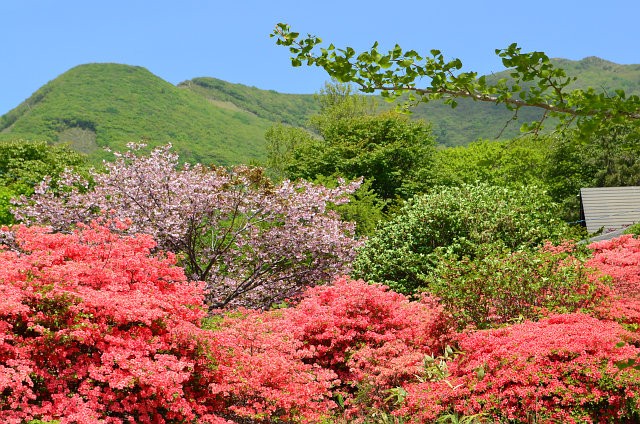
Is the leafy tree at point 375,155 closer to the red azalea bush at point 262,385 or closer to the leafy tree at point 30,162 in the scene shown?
the leafy tree at point 30,162

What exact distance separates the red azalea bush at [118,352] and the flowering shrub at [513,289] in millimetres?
2840

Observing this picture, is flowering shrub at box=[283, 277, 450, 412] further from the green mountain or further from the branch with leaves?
the green mountain

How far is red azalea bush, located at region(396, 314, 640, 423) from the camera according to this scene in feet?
25.3

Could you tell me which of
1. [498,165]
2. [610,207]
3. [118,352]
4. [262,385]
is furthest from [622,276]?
[498,165]

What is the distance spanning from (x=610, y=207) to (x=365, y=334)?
22724 millimetres

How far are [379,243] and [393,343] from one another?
6.06 meters

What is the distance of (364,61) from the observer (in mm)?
5020

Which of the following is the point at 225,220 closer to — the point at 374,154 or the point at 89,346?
the point at 89,346

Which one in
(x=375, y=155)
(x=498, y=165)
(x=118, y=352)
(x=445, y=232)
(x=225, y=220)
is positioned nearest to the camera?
(x=118, y=352)

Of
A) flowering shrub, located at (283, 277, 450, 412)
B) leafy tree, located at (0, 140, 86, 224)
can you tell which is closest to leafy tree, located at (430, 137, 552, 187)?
leafy tree, located at (0, 140, 86, 224)

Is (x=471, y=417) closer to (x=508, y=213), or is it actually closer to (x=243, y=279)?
(x=508, y=213)

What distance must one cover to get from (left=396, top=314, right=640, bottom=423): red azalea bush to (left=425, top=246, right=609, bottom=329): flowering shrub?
141 cm

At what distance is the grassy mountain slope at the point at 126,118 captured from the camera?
130875 mm

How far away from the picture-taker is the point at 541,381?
26.0 ft
